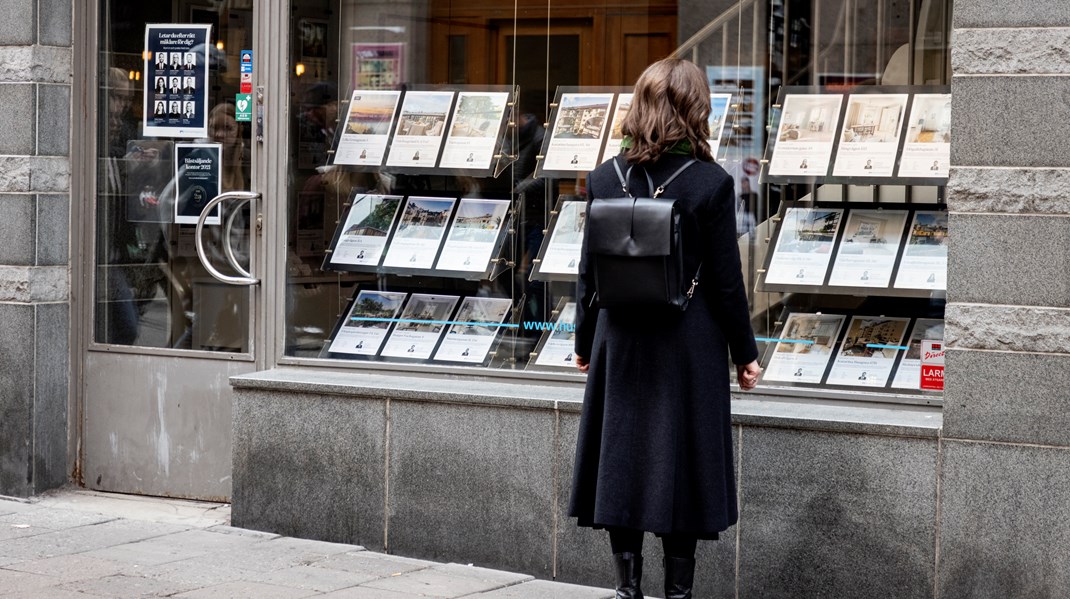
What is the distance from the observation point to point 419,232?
23.1ft

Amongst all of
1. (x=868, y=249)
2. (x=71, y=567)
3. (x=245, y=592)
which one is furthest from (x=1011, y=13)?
(x=71, y=567)

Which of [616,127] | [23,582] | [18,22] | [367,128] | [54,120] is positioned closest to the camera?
[23,582]

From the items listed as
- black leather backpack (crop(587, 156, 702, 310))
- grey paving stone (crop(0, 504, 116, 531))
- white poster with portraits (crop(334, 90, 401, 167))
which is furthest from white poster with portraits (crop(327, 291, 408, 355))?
black leather backpack (crop(587, 156, 702, 310))

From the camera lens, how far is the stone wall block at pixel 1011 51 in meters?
5.24

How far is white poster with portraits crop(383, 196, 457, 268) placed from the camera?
23.0ft

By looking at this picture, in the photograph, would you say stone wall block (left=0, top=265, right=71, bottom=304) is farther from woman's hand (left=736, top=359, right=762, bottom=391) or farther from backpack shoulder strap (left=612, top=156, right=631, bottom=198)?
woman's hand (left=736, top=359, right=762, bottom=391)

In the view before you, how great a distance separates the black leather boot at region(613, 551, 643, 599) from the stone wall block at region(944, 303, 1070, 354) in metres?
1.39

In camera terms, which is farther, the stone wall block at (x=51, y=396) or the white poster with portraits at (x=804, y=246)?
the stone wall block at (x=51, y=396)

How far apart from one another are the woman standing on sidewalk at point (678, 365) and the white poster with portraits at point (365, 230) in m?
2.19

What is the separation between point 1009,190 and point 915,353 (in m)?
0.86

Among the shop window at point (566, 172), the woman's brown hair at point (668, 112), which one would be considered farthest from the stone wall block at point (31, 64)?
the woman's brown hair at point (668, 112)

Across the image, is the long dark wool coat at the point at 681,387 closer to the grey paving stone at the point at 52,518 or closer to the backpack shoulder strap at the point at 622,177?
the backpack shoulder strap at the point at 622,177

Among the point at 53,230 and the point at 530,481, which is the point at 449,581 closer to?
the point at 530,481

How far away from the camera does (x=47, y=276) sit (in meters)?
7.47
